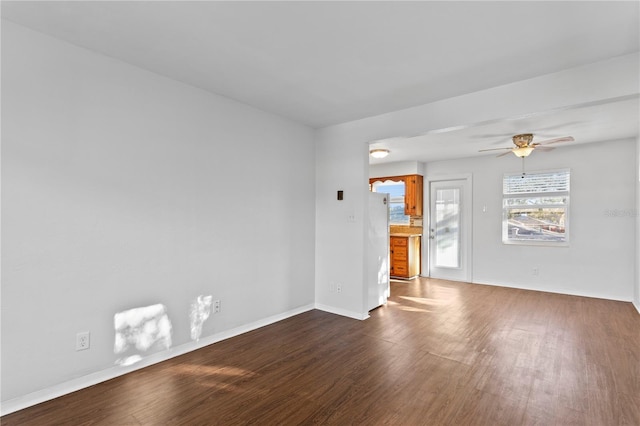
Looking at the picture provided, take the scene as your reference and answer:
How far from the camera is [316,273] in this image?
4.66m

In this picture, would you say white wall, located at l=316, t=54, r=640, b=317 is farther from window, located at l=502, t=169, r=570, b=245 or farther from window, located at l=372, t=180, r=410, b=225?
window, located at l=372, t=180, r=410, b=225

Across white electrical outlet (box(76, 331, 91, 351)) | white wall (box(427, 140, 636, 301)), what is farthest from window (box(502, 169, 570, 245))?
white electrical outlet (box(76, 331, 91, 351))

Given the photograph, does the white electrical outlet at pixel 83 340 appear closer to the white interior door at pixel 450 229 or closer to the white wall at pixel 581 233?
the white interior door at pixel 450 229

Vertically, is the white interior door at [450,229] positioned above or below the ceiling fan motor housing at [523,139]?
below

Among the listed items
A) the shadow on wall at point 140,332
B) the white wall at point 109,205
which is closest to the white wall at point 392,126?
the white wall at point 109,205

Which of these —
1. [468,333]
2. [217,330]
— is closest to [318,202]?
[217,330]

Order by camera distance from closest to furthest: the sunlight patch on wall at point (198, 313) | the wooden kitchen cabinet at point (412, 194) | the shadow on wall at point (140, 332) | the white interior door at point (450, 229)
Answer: the shadow on wall at point (140, 332) < the sunlight patch on wall at point (198, 313) < the white interior door at point (450, 229) < the wooden kitchen cabinet at point (412, 194)

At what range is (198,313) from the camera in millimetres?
3230

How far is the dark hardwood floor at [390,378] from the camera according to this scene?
7.01 feet

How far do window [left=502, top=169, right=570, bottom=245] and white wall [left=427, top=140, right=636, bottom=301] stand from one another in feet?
0.33

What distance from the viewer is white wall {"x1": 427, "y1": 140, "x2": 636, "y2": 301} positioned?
5012 mm

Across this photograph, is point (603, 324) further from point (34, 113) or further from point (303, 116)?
point (34, 113)

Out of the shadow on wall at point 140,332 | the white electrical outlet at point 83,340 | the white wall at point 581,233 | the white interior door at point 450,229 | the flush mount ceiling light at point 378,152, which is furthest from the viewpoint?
the white interior door at point 450,229

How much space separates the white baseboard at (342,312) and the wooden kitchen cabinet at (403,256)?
262 cm
